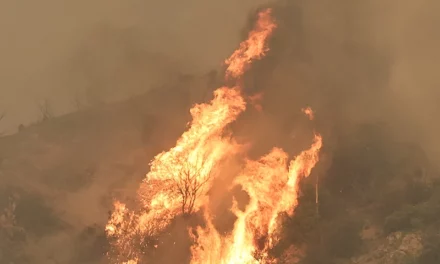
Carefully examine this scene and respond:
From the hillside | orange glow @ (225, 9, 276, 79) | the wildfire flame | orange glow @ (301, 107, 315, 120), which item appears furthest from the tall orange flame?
orange glow @ (301, 107, 315, 120)

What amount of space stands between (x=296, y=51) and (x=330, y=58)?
14.3ft

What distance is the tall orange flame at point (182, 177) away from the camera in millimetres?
30156

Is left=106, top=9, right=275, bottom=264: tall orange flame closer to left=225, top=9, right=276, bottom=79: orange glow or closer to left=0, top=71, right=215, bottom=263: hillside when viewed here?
left=0, top=71, right=215, bottom=263: hillside

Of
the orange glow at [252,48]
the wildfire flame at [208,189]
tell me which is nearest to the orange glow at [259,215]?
the wildfire flame at [208,189]

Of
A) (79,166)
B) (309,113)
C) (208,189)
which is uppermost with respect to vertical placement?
(79,166)

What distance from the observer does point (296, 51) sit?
51.4 m

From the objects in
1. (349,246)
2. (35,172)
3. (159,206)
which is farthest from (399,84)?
(35,172)

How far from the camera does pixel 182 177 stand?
1171 inches

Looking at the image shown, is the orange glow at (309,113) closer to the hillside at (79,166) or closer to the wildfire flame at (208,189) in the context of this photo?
the wildfire flame at (208,189)

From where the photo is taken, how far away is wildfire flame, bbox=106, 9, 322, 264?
2836cm

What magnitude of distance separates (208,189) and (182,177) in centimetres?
299

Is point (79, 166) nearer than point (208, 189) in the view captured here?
No

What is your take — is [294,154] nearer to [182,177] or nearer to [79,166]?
[182,177]

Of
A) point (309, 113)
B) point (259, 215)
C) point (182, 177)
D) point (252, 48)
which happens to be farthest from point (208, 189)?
point (252, 48)
